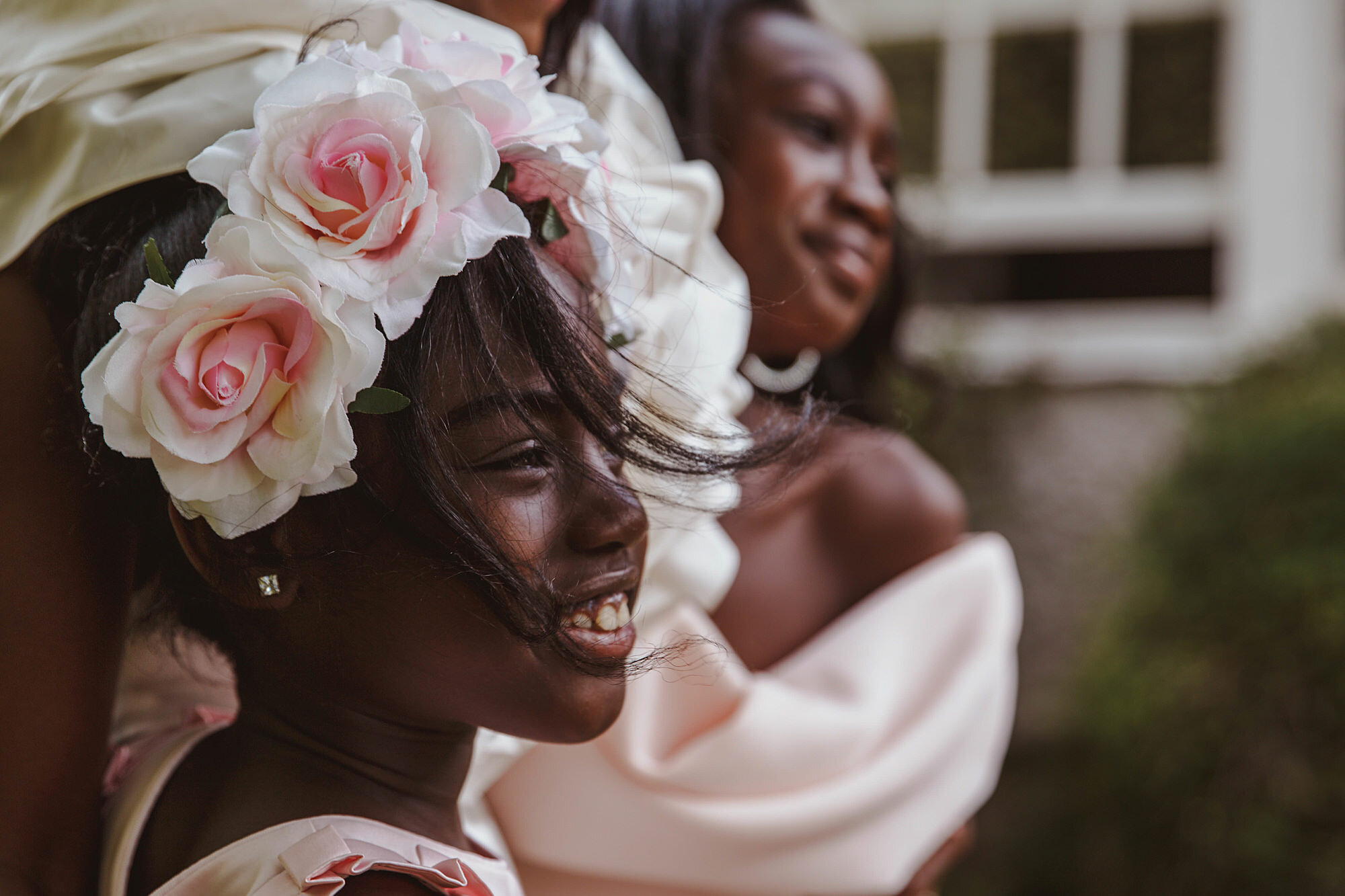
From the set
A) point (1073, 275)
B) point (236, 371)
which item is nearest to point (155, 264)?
point (236, 371)

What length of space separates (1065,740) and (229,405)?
7.86 ft

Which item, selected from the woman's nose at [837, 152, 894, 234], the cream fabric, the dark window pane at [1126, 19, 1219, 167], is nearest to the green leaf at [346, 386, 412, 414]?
the cream fabric

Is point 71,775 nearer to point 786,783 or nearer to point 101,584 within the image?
point 101,584

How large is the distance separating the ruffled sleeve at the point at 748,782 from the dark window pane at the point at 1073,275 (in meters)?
2.30

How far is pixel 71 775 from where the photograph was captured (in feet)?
2.55

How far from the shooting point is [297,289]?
1.98ft

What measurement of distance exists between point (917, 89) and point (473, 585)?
3.20 m

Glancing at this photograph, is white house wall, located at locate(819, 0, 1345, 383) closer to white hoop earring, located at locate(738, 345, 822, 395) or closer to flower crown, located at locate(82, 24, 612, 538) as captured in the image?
white hoop earring, located at locate(738, 345, 822, 395)

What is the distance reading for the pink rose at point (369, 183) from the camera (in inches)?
24.2

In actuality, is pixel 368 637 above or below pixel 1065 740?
above

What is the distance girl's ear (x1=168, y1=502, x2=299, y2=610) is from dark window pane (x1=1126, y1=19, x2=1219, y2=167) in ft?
10.6

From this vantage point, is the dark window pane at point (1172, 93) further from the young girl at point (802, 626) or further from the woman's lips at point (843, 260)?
the woman's lips at point (843, 260)

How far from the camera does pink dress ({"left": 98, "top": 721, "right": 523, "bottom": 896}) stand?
2.17 ft

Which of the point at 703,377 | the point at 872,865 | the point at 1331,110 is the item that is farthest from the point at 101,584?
the point at 1331,110
